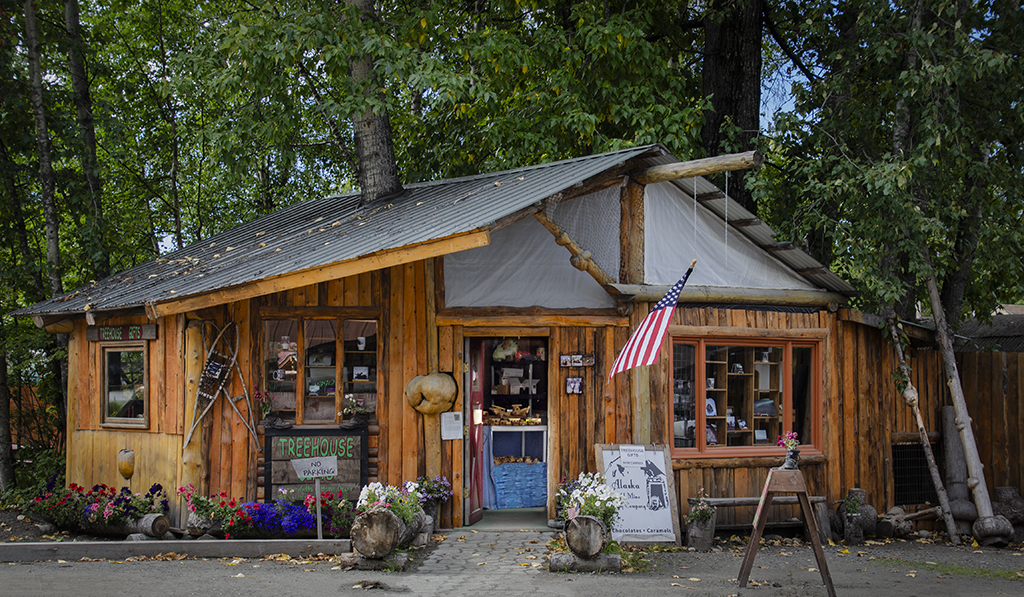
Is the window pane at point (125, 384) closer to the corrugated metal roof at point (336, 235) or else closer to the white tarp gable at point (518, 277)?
the corrugated metal roof at point (336, 235)

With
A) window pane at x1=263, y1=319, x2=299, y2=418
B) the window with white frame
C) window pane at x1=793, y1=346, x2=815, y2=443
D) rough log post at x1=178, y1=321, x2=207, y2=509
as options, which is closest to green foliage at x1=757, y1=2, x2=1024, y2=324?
window pane at x1=793, y1=346, x2=815, y2=443

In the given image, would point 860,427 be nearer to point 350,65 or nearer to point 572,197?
point 572,197

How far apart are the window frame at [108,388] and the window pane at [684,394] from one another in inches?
249

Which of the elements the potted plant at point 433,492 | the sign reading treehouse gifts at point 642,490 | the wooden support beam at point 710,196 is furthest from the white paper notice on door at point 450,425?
the wooden support beam at point 710,196

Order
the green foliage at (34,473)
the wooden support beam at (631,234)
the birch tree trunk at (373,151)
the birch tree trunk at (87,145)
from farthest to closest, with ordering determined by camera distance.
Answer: the birch tree trunk at (87,145) → the birch tree trunk at (373,151) → the green foliage at (34,473) → the wooden support beam at (631,234)

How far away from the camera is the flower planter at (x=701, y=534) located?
9359 mm

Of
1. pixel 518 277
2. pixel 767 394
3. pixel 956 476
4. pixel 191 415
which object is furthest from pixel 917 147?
pixel 191 415

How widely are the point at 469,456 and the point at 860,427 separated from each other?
524cm

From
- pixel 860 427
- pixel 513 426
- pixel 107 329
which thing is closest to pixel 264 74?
pixel 107 329

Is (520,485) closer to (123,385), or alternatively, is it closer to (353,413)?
(353,413)

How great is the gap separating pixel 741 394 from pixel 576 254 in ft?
10.0

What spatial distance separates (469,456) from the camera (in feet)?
33.2

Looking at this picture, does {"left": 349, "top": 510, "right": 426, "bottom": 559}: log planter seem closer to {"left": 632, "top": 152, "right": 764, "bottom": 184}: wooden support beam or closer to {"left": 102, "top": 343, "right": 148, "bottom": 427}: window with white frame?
{"left": 102, "top": 343, "right": 148, "bottom": 427}: window with white frame

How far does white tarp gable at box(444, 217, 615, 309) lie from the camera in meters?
9.89
